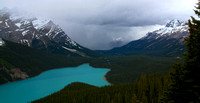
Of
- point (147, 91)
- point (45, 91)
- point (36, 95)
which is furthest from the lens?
point (45, 91)

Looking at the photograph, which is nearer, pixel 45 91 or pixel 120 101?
pixel 120 101

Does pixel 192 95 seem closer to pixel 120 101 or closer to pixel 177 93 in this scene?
pixel 177 93

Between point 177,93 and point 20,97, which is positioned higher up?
point 177,93

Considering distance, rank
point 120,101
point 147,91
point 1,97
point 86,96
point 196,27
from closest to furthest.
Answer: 1. point 196,27
2. point 120,101
3. point 147,91
4. point 86,96
5. point 1,97

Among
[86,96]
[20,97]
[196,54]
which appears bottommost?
[20,97]

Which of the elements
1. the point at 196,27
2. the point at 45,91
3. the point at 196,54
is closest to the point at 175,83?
the point at 196,54

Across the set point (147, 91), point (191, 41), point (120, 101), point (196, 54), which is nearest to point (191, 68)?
point (196, 54)
